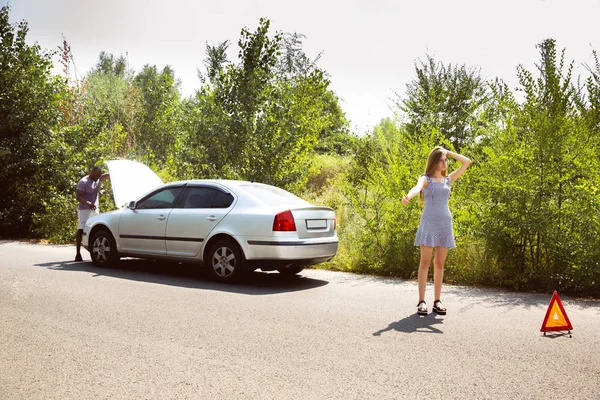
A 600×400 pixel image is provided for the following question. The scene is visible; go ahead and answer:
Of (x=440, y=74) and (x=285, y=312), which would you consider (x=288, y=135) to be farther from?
(x=440, y=74)

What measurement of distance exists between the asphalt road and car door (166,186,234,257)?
0.74 m

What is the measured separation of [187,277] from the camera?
9.79m

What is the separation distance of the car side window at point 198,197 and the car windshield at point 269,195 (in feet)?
1.87

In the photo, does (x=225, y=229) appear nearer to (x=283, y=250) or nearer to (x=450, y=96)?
(x=283, y=250)

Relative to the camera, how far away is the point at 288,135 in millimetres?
14859

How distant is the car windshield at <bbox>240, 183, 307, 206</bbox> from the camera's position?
30.7ft

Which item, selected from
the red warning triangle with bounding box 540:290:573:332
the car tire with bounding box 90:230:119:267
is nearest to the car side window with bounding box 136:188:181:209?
the car tire with bounding box 90:230:119:267

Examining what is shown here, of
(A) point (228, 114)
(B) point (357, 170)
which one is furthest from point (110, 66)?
(A) point (228, 114)

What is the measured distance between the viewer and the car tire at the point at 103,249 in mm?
10721

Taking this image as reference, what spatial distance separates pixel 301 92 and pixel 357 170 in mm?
9269

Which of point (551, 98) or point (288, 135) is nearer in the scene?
point (551, 98)

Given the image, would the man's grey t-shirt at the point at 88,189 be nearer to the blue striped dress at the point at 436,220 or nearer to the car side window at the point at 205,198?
the car side window at the point at 205,198

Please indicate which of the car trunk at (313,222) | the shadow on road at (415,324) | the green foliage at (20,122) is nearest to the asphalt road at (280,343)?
the shadow on road at (415,324)

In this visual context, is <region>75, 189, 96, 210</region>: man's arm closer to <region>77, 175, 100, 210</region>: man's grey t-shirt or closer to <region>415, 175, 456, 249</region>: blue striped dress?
<region>77, 175, 100, 210</region>: man's grey t-shirt
